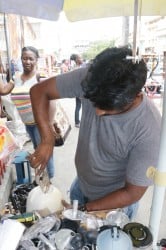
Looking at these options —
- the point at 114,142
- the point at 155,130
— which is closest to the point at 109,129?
the point at 114,142

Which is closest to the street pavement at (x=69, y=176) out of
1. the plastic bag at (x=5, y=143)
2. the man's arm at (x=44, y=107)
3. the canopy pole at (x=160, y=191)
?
the plastic bag at (x=5, y=143)

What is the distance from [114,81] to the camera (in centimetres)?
69

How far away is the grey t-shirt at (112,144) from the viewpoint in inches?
33.7

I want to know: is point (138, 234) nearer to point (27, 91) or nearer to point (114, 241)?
point (114, 241)

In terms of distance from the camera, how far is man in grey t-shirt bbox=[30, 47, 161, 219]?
0.71 meters

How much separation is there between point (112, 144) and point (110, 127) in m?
0.07

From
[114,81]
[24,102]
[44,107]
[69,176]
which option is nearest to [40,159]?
[44,107]

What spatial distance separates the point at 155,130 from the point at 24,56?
5.90ft

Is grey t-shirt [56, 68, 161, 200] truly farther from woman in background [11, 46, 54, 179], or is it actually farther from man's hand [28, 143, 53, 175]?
woman in background [11, 46, 54, 179]

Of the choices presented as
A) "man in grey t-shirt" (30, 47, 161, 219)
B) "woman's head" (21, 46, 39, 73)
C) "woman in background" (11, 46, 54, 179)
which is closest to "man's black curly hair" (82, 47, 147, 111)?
"man in grey t-shirt" (30, 47, 161, 219)

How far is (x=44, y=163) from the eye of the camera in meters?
→ 0.96

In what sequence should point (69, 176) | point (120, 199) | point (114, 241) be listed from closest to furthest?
point (114, 241), point (120, 199), point (69, 176)

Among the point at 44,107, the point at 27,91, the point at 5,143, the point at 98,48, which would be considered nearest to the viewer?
the point at 44,107

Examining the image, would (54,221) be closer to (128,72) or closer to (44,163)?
(44,163)
